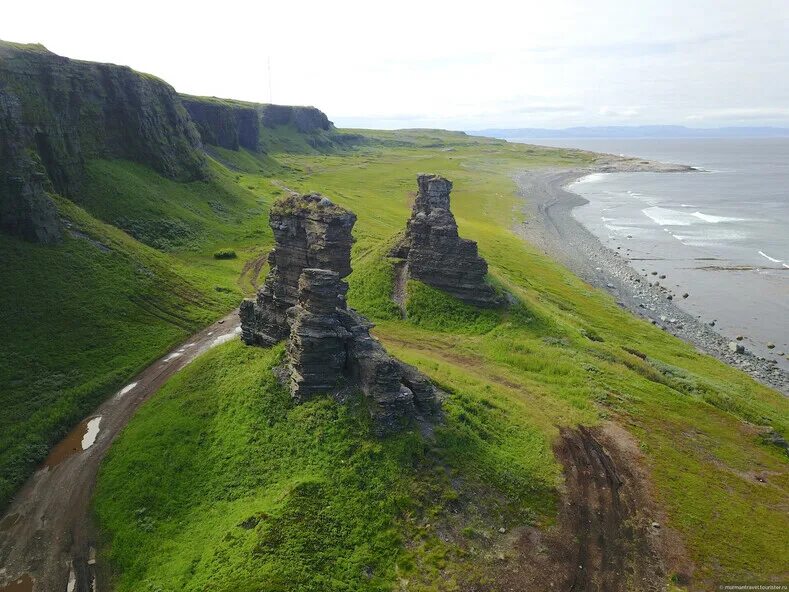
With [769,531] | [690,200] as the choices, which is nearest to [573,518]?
[769,531]

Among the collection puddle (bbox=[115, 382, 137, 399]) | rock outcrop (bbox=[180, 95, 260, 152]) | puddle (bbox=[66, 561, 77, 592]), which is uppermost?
rock outcrop (bbox=[180, 95, 260, 152])

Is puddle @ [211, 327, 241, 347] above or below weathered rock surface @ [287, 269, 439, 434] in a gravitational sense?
below

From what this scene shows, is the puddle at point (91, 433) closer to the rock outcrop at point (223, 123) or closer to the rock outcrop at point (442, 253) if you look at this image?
the rock outcrop at point (442, 253)

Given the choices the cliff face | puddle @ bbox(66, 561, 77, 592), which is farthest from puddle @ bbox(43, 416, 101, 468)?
the cliff face

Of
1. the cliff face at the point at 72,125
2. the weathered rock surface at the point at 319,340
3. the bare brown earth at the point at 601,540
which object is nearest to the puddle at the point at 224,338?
the weathered rock surface at the point at 319,340

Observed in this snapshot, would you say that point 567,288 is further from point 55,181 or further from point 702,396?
point 55,181

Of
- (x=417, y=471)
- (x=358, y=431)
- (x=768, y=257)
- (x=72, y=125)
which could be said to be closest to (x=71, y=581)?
(x=358, y=431)

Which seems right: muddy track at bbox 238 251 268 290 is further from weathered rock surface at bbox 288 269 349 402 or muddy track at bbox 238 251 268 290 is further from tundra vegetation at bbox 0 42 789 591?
weathered rock surface at bbox 288 269 349 402
